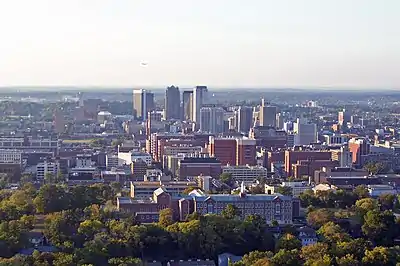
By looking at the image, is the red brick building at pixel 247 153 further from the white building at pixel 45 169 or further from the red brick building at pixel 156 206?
the red brick building at pixel 156 206

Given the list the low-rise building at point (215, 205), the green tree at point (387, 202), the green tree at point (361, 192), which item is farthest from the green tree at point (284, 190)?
the green tree at point (387, 202)

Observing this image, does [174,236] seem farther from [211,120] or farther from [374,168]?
[211,120]

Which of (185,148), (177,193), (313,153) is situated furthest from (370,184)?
(185,148)

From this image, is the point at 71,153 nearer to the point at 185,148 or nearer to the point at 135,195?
the point at 185,148

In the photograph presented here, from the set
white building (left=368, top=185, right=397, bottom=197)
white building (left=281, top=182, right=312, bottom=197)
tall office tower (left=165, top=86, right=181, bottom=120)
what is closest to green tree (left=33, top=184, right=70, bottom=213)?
white building (left=281, top=182, right=312, bottom=197)

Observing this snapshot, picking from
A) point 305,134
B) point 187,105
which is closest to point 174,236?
point 305,134

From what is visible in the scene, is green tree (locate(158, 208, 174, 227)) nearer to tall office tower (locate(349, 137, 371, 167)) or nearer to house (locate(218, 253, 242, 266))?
house (locate(218, 253, 242, 266))
